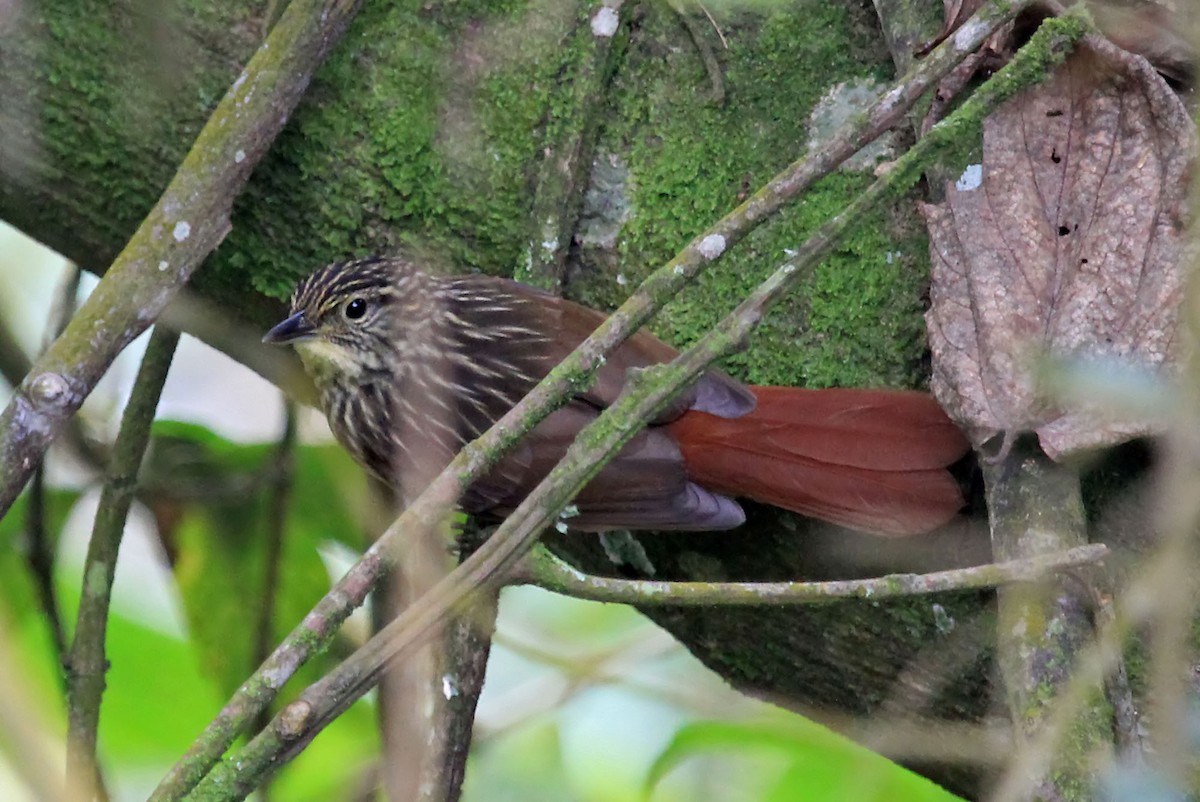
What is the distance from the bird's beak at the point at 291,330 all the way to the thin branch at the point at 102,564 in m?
0.21

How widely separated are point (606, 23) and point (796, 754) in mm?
1378

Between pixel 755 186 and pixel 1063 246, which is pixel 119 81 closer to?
pixel 755 186

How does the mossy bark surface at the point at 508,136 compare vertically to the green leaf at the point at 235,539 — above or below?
above

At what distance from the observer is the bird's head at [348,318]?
8.50 feet

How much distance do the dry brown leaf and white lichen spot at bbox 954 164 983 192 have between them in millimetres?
18

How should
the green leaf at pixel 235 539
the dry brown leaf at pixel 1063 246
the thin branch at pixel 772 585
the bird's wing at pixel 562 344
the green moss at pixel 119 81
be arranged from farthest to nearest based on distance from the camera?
the green leaf at pixel 235 539, the green moss at pixel 119 81, the bird's wing at pixel 562 344, the dry brown leaf at pixel 1063 246, the thin branch at pixel 772 585

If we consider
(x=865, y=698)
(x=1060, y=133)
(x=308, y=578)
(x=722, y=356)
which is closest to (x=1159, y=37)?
(x=1060, y=133)

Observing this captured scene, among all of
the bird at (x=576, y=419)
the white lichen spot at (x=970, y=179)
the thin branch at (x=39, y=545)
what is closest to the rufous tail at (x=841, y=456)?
the bird at (x=576, y=419)

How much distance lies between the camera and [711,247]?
1636 mm

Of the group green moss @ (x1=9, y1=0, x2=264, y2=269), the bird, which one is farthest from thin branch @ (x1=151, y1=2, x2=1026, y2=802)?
green moss @ (x1=9, y1=0, x2=264, y2=269)

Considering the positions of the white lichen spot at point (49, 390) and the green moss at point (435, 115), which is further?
the green moss at point (435, 115)

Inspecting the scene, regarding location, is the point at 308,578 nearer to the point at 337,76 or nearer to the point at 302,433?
the point at 302,433

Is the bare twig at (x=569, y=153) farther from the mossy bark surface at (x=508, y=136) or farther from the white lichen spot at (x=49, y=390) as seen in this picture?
the white lichen spot at (x=49, y=390)

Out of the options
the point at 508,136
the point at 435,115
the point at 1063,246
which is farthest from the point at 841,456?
the point at 435,115
